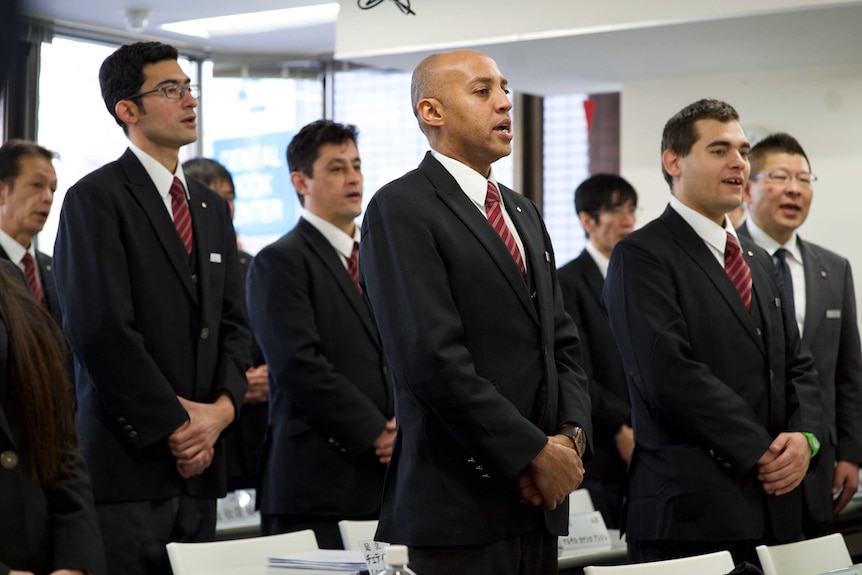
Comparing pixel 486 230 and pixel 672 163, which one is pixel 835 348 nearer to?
pixel 672 163

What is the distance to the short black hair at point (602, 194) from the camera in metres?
5.06

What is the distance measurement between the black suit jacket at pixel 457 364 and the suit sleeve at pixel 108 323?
2.57 ft

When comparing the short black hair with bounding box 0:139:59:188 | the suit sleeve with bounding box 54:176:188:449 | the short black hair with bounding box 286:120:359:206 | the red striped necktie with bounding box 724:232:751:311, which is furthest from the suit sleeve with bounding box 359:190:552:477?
the short black hair with bounding box 0:139:59:188

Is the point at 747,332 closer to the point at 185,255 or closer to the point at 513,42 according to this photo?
the point at 185,255

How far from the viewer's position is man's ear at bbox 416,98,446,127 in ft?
7.95

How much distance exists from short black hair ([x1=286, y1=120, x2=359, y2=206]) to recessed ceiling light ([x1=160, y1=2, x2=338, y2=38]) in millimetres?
2844

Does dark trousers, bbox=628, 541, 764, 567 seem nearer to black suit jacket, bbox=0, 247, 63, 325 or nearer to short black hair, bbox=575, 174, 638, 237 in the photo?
short black hair, bbox=575, 174, 638, 237

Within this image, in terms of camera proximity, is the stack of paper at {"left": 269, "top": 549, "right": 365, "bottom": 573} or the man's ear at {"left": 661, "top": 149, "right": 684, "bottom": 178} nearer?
the stack of paper at {"left": 269, "top": 549, "right": 365, "bottom": 573}

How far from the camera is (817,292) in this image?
3900mm

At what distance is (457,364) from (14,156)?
2.93 m

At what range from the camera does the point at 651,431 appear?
3113mm

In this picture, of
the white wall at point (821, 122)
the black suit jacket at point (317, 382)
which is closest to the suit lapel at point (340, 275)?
the black suit jacket at point (317, 382)

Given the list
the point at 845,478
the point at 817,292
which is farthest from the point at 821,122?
the point at 845,478

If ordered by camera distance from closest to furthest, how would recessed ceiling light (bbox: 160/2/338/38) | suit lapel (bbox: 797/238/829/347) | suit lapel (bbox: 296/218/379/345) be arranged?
suit lapel (bbox: 296/218/379/345)
suit lapel (bbox: 797/238/829/347)
recessed ceiling light (bbox: 160/2/338/38)
